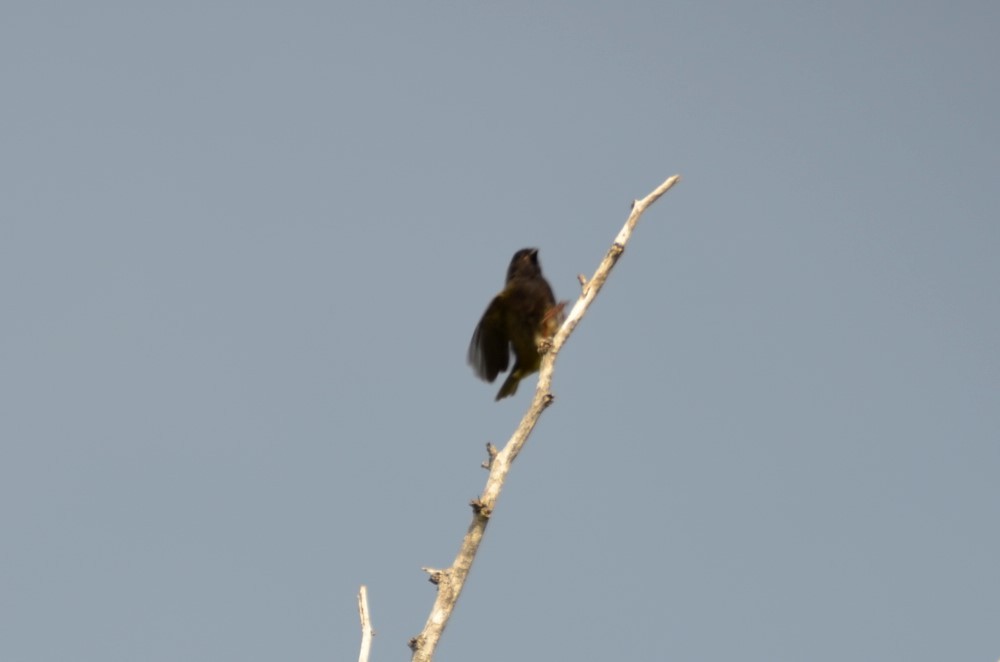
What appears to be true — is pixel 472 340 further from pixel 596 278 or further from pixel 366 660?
pixel 366 660

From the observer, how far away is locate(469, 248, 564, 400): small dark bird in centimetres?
870

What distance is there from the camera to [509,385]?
28.9 ft

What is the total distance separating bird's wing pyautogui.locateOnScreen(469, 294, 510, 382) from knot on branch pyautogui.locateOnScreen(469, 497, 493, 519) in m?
3.13

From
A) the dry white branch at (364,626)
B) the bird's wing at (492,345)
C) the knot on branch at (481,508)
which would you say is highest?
the bird's wing at (492,345)

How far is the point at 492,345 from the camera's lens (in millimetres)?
8773

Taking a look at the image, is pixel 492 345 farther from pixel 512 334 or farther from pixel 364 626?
pixel 364 626

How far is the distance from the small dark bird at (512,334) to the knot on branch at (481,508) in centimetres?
313

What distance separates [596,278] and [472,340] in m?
2.36

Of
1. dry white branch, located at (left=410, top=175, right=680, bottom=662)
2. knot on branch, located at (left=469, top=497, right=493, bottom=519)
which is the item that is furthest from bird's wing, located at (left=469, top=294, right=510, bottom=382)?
knot on branch, located at (left=469, top=497, right=493, bottom=519)

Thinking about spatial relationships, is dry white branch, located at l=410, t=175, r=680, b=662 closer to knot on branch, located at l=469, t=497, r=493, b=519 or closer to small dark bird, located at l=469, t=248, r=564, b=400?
knot on branch, located at l=469, t=497, r=493, b=519

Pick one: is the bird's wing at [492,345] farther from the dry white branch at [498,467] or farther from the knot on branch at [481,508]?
the knot on branch at [481,508]

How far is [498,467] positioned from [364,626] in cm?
88

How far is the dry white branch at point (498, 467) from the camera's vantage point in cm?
521

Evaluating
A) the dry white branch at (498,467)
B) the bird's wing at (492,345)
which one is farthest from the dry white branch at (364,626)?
the bird's wing at (492,345)
